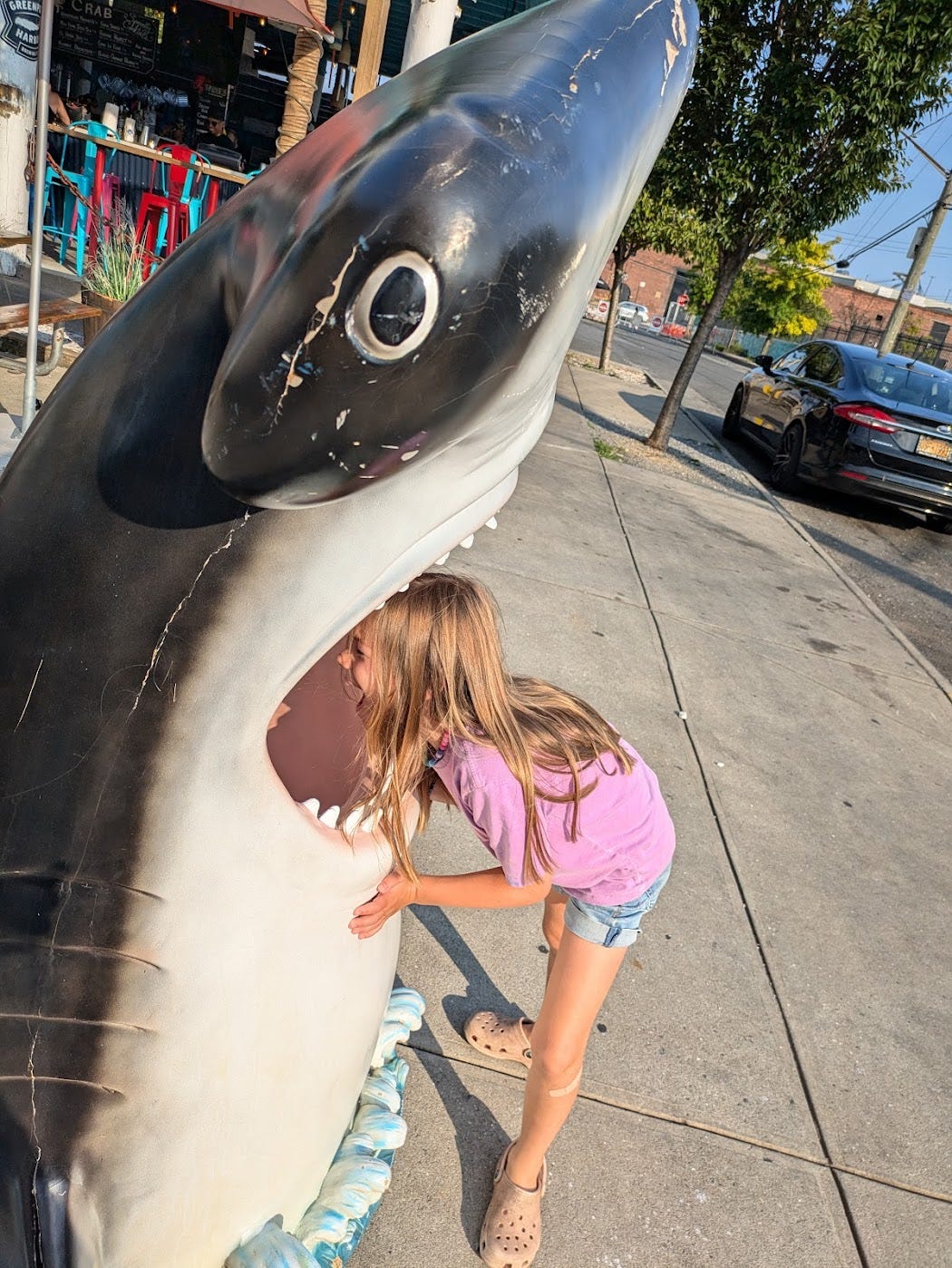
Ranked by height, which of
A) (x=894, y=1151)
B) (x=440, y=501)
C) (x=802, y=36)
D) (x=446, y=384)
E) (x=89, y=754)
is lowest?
(x=894, y=1151)

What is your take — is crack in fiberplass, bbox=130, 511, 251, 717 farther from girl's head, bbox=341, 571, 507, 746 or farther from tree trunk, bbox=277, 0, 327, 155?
tree trunk, bbox=277, 0, 327, 155

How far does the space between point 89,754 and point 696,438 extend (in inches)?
436

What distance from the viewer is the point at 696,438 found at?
11352 mm

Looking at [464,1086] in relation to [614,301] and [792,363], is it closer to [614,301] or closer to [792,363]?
[792,363]

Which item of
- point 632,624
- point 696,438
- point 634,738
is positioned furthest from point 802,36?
point 634,738

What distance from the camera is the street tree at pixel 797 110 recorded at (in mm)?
6996

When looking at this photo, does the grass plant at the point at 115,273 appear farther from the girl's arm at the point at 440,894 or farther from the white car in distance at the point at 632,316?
the white car in distance at the point at 632,316

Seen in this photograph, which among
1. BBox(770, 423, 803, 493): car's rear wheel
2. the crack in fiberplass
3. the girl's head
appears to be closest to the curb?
BBox(770, 423, 803, 493): car's rear wheel

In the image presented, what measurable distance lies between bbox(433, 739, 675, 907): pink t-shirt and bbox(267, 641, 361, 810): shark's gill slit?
0.15 metres

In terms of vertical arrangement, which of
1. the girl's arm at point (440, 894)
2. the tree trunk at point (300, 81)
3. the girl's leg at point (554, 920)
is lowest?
the girl's leg at point (554, 920)

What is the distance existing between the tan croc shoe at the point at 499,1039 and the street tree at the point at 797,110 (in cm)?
743

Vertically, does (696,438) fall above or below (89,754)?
below

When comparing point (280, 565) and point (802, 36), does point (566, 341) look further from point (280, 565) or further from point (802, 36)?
point (802, 36)

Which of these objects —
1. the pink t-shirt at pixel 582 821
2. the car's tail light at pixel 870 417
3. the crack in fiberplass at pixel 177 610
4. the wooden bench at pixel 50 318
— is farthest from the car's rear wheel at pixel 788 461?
the crack in fiberplass at pixel 177 610
